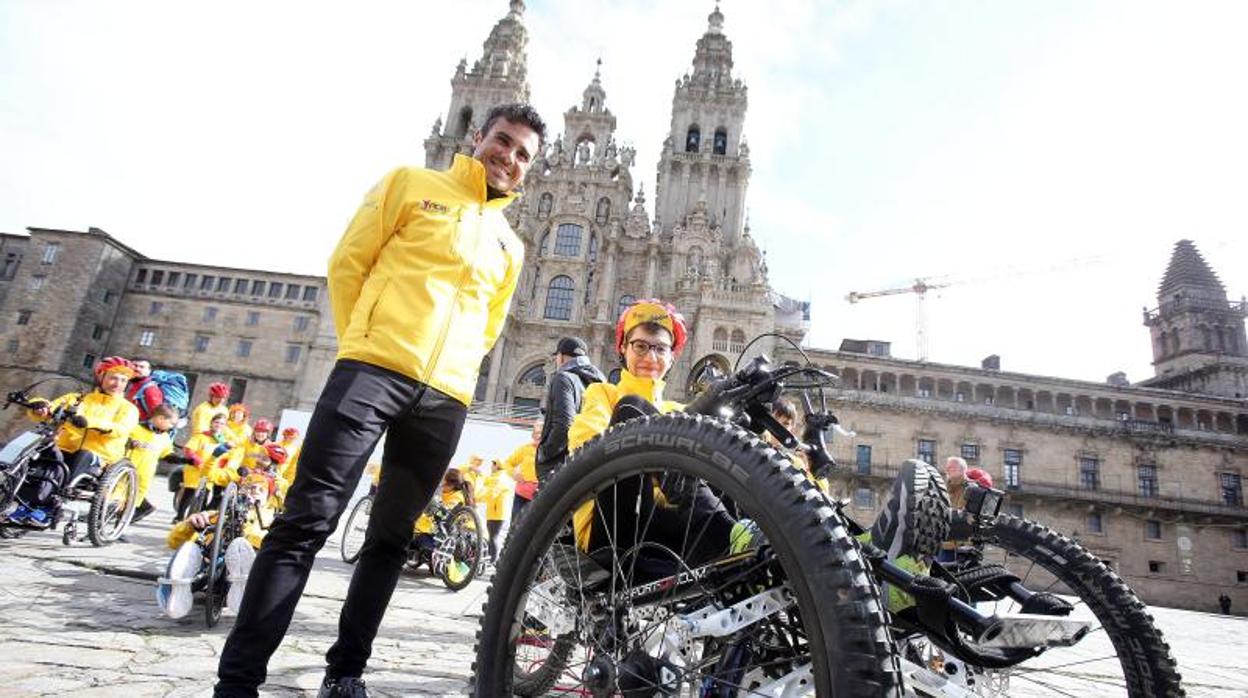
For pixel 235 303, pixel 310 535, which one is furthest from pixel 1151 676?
pixel 235 303

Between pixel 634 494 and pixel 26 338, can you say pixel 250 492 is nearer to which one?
pixel 634 494

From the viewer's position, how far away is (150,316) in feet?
133

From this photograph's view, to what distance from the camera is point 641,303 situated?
308 cm

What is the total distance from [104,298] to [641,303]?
49896 mm

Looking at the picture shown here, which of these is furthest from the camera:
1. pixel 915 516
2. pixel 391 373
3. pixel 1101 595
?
pixel 391 373

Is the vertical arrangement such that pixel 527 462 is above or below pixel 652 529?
above

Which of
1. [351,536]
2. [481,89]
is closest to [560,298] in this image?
[481,89]

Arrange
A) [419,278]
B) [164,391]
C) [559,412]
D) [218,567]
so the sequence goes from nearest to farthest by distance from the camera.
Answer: [419,278] < [218,567] < [559,412] < [164,391]

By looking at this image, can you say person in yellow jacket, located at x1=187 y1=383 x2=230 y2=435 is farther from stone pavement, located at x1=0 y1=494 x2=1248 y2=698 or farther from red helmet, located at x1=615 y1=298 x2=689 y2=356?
red helmet, located at x1=615 y1=298 x2=689 y2=356

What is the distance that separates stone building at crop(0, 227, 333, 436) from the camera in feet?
125

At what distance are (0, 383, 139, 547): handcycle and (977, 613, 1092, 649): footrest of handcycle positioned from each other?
7.47 meters

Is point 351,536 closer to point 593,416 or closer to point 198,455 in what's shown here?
point 198,455

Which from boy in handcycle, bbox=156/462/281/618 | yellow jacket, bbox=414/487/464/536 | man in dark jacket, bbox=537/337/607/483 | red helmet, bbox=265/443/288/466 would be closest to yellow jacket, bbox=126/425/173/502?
red helmet, bbox=265/443/288/466

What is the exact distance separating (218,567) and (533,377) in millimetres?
30673
